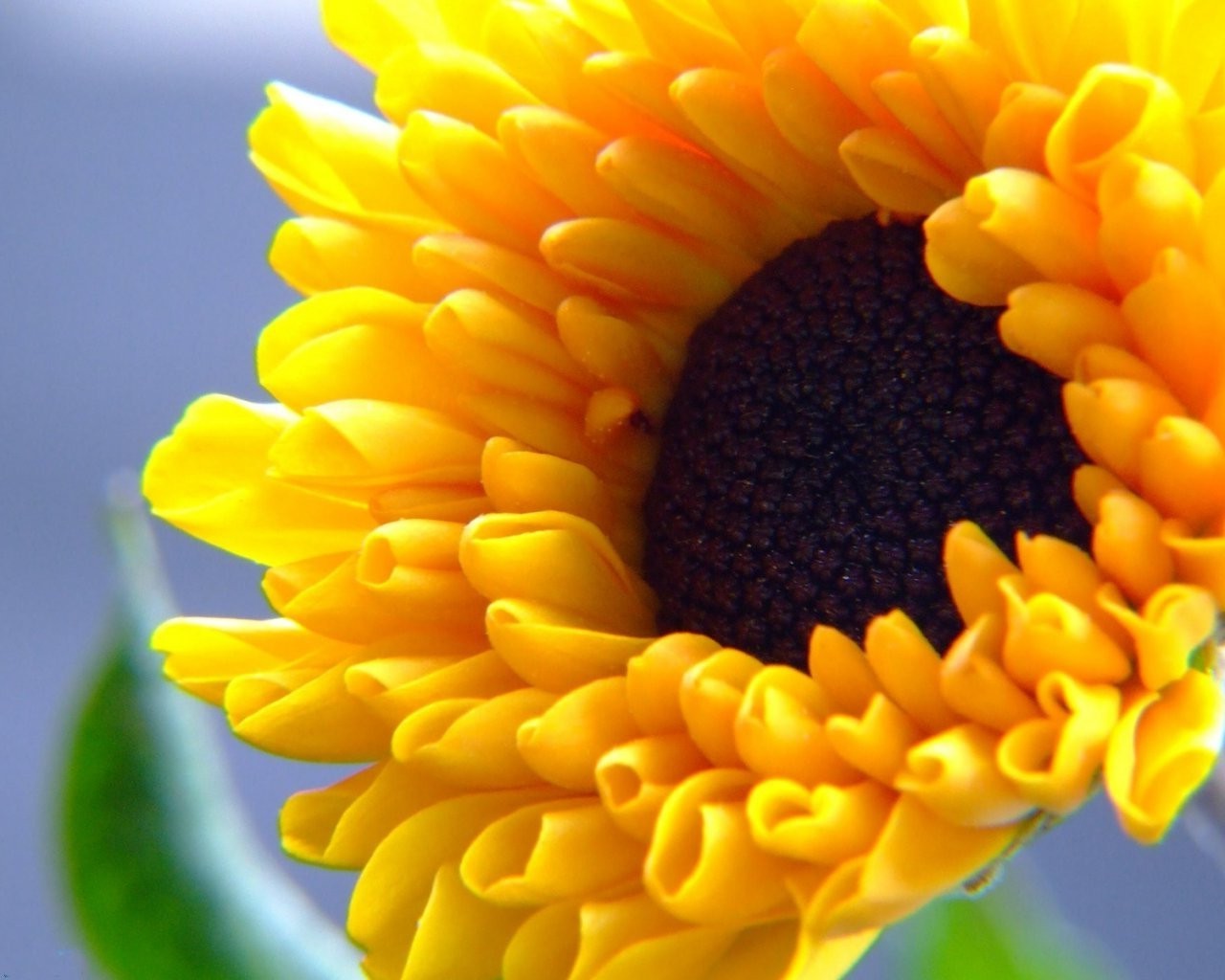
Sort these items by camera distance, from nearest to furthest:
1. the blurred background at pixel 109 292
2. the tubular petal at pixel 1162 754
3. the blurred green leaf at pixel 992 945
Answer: the tubular petal at pixel 1162 754
the blurred green leaf at pixel 992 945
the blurred background at pixel 109 292

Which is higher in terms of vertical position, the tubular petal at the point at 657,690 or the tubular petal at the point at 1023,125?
the tubular petal at the point at 1023,125

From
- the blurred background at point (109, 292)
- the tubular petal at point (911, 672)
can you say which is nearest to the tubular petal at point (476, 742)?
the tubular petal at point (911, 672)

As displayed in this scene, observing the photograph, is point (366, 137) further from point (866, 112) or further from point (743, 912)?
point (743, 912)

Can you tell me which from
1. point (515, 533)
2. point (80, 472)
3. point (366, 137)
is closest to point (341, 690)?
point (515, 533)


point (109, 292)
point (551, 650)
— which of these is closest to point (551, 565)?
point (551, 650)

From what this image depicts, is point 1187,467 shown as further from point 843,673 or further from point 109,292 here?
point 109,292

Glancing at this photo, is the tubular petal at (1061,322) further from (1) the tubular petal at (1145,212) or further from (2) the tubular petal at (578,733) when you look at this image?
(2) the tubular petal at (578,733)

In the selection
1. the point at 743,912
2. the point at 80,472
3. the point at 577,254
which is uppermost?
the point at 577,254
